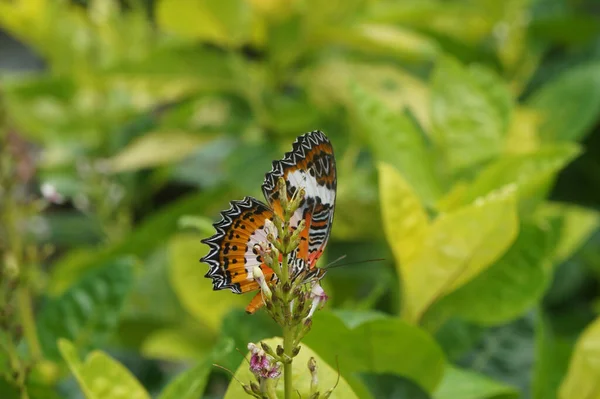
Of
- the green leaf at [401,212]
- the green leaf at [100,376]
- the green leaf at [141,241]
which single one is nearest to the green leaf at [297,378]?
the green leaf at [100,376]

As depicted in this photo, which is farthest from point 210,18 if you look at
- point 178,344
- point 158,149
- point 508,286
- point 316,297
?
point 316,297

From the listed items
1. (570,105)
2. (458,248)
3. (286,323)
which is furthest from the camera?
(570,105)

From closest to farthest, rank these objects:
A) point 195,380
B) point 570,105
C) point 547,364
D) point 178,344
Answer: point 195,380 → point 547,364 → point 178,344 → point 570,105

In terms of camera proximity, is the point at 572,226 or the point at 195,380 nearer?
the point at 195,380

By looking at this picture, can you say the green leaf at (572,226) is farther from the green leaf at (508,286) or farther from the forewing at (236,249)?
the forewing at (236,249)

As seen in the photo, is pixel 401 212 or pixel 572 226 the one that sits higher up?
pixel 572 226

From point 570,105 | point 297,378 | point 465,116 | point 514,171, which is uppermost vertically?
point 570,105

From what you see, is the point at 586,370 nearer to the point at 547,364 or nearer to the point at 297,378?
the point at 547,364
